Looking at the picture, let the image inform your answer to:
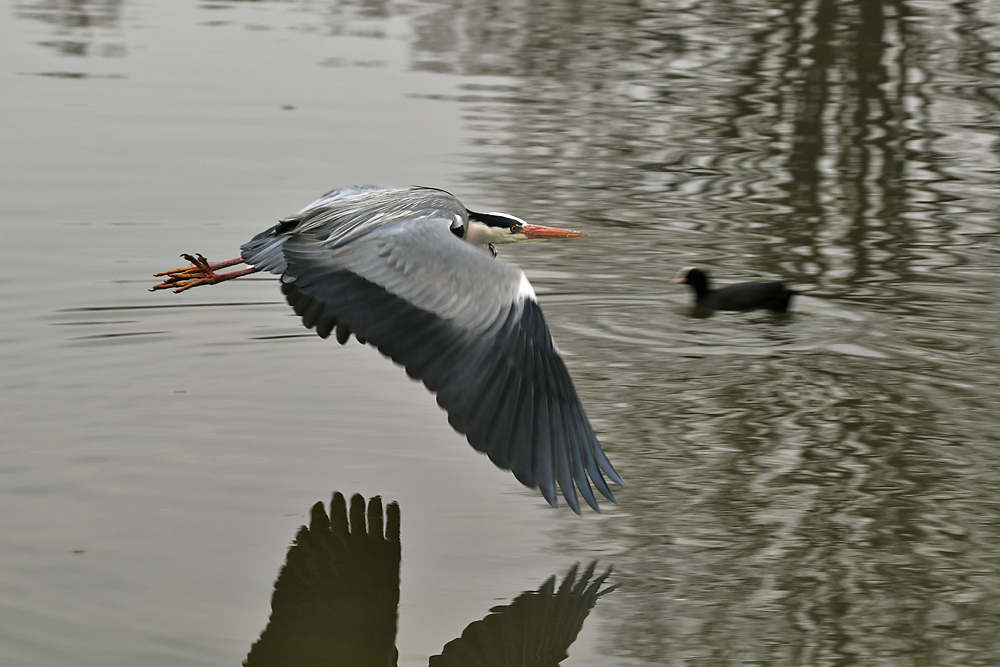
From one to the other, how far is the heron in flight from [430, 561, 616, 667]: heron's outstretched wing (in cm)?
34

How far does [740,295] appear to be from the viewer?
8.28 m

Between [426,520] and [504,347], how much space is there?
88cm

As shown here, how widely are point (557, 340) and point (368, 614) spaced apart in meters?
3.20

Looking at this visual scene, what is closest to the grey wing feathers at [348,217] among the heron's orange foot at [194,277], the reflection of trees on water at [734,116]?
the heron's orange foot at [194,277]

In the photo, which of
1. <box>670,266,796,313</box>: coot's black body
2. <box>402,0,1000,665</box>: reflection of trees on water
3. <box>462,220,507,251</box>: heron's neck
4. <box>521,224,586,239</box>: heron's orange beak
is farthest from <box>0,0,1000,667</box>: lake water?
<box>462,220,507,251</box>: heron's neck

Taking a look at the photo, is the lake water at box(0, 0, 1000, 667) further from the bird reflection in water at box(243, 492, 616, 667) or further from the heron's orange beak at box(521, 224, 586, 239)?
the heron's orange beak at box(521, 224, 586, 239)

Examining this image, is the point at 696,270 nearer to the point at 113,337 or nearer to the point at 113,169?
the point at 113,337

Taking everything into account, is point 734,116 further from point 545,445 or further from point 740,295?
point 545,445

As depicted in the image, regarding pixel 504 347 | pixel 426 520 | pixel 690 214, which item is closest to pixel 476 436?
pixel 504 347

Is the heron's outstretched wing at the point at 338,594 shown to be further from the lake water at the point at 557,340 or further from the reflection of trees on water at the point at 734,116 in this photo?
the reflection of trees on water at the point at 734,116

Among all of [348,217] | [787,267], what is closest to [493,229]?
[348,217]

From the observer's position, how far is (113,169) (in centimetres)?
1052

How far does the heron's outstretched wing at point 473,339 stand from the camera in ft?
16.1

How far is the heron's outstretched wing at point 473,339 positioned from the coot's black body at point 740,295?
306cm
